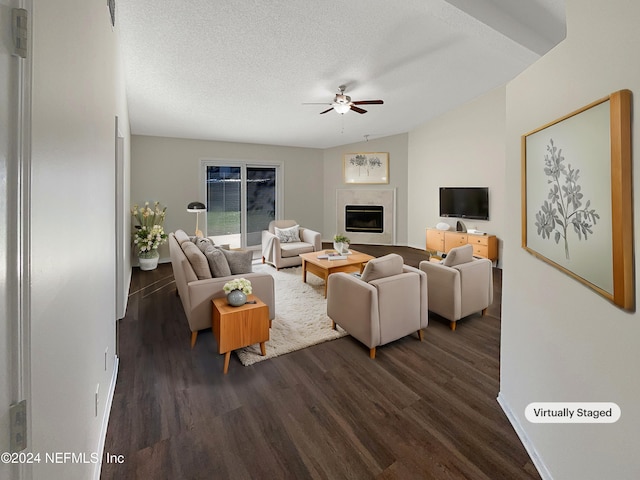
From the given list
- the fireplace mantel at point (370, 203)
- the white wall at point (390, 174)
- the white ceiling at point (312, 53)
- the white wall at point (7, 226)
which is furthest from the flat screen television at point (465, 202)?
the white wall at point (7, 226)

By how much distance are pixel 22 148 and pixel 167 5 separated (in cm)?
236

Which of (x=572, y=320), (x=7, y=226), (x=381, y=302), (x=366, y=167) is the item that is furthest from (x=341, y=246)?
(x=7, y=226)

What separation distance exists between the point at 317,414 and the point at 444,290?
6.52ft

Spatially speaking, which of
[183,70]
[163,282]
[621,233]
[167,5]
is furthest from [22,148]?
[163,282]

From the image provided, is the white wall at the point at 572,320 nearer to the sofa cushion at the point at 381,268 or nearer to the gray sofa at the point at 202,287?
the sofa cushion at the point at 381,268

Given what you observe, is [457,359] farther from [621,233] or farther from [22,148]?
[22,148]

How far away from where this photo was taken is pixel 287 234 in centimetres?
636

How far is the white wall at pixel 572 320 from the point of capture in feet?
3.62

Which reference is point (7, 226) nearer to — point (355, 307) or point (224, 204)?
point (355, 307)

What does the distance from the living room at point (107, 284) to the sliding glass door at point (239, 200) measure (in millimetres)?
4897

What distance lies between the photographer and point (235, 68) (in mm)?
3518

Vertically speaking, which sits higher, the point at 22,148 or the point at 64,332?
the point at 22,148

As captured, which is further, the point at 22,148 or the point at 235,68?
the point at 235,68

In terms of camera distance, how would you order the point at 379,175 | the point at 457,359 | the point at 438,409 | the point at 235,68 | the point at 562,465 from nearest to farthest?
1. the point at 562,465
2. the point at 438,409
3. the point at 457,359
4. the point at 235,68
5. the point at 379,175
